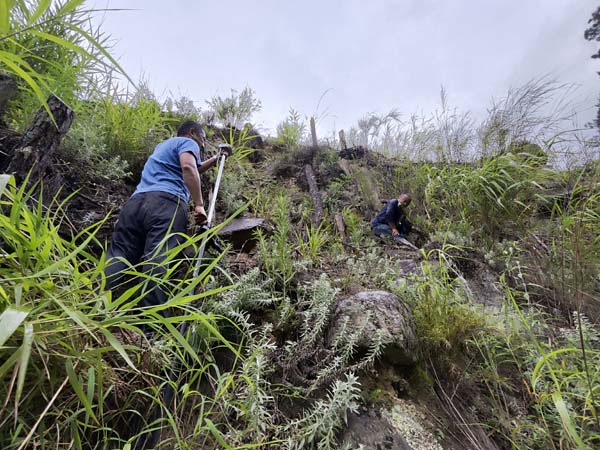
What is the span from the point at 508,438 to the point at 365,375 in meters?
0.57

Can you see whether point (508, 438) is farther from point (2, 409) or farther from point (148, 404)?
point (2, 409)

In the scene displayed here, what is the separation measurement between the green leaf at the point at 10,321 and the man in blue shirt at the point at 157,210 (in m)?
1.03

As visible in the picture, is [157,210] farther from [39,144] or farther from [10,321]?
[10,321]

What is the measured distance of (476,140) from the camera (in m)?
3.69

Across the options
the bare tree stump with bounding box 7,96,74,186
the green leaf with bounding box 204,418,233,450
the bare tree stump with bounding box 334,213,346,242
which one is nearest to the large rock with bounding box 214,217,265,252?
the bare tree stump with bounding box 334,213,346,242

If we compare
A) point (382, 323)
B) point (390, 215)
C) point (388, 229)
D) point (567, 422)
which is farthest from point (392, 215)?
point (567, 422)

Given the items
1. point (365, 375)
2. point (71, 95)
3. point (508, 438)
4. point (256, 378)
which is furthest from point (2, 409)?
point (71, 95)

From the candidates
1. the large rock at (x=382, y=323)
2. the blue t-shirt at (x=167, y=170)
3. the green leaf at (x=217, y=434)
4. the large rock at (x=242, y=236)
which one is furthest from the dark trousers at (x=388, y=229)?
the green leaf at (x=217, y=434)

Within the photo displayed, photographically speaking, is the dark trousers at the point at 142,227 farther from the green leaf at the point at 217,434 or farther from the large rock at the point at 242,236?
the green leaf at the point at 217,434

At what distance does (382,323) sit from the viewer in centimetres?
149

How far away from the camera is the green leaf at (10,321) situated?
603 millimetres

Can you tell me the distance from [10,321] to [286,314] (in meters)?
1.17

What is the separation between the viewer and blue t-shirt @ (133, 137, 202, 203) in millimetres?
2326

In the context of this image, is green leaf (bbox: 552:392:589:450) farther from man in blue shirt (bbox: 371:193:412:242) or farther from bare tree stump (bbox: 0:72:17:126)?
bare tree stump (bbox: 0:72:17:126)
